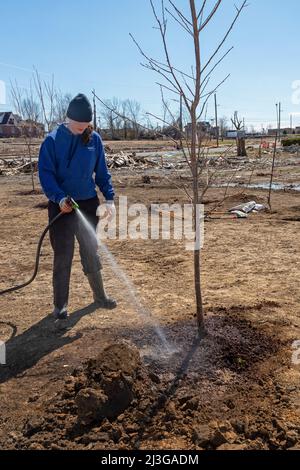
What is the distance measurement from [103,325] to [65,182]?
1261 mm

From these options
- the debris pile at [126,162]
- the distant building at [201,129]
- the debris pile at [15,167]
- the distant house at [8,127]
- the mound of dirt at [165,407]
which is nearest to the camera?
the mound of dirt at [165,407]

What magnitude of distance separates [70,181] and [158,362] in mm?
1665

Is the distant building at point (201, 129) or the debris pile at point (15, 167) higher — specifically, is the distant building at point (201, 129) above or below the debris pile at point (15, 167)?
above

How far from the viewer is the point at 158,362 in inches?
122

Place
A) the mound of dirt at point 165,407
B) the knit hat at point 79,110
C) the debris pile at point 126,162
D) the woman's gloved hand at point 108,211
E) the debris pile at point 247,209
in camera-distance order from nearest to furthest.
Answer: the mound of dirt at point 165,407 → the knit hat at point 79,110 → the woman's gloved hand at point 108,211 → the debris pile at point 247,209 → the debris pile at point 126,162

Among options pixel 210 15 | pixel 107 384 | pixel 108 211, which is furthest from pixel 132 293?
pixel 210 15

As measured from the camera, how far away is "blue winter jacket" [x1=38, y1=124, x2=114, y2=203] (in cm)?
354

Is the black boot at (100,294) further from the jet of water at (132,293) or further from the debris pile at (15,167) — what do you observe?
the debris pile at (15,167)

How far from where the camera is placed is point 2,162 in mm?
24438

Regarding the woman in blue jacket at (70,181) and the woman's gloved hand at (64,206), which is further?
the woman in blue jacket at (70,181)

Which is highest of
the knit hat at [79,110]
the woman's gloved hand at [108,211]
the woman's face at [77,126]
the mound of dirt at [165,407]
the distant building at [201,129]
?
the knit hat at [79,110]

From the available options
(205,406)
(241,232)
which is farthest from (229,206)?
(205,406)

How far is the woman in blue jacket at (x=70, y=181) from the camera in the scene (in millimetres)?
3547

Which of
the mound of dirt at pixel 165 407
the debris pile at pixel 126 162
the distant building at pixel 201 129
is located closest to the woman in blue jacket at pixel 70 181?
the distant building at pixel 201 129
